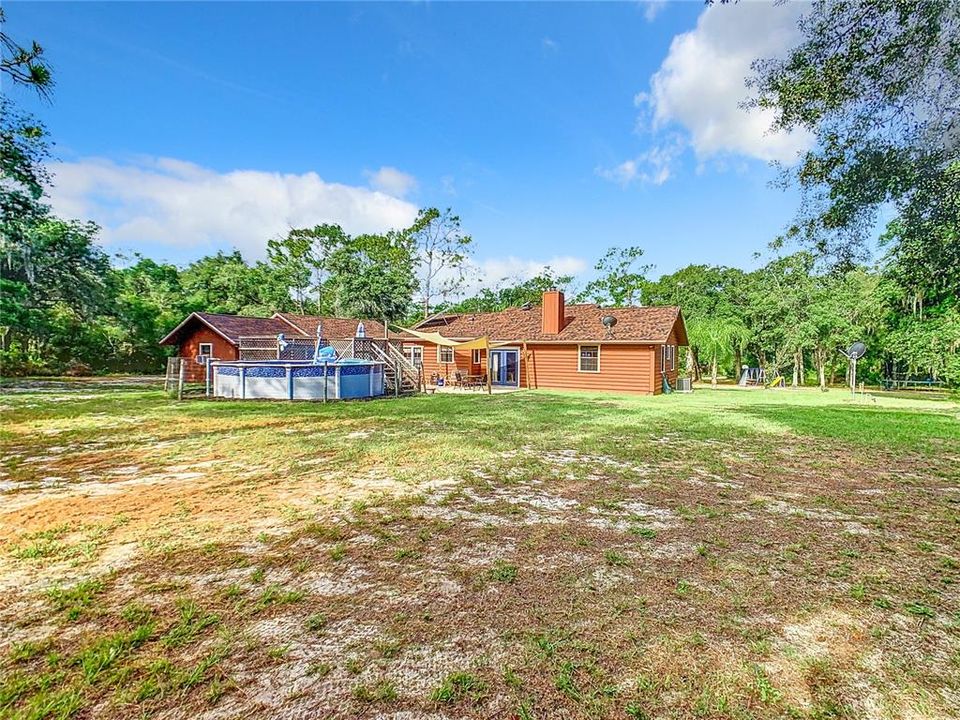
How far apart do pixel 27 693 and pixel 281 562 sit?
1.39m

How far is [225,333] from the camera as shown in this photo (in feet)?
64.4

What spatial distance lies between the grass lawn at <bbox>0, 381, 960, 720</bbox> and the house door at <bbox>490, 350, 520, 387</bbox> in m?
13.4

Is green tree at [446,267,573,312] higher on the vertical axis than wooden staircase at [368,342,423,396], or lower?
higher

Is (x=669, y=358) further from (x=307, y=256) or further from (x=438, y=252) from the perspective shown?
(x=307, y=256)

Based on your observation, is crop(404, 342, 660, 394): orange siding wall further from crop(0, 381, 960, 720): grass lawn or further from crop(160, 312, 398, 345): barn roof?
crop(0, 381, 960, 720): grass lawn

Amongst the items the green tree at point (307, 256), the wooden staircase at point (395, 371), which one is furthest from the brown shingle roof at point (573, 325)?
the green tree at point (307, 256)

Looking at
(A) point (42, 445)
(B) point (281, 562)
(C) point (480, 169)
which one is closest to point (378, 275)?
(C) point (480, 169)

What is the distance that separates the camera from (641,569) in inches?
123

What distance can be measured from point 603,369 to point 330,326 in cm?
1452

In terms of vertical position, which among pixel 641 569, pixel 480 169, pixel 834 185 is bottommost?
pixel 641 569

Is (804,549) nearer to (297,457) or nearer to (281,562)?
(281,562)

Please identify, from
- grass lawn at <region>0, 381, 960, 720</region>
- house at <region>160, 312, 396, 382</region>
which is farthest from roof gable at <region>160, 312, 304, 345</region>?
grass lawn at <region>0, 381, 960, 720</region>

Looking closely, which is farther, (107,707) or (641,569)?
(641,569)

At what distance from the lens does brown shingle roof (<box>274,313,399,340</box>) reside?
2286 cm
